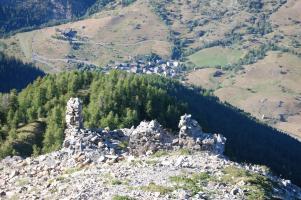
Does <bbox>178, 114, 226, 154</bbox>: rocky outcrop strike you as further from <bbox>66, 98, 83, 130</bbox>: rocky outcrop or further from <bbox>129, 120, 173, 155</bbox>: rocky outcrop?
<bbox>66, 98, 83, 130</bbox>: rocky outcrop

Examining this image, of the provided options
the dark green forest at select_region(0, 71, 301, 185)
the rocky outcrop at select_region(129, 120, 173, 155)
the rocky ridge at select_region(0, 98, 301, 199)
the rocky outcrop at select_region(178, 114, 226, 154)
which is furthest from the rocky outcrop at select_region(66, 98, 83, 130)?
the dark green forest at select_region(0, 71, 301, 185)

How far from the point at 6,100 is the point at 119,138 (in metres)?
113

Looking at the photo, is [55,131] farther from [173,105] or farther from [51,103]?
[173,105]

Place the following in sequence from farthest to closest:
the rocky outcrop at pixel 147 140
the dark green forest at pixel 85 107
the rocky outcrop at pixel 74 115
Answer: the dark green forest at pixel 85 107, the rocky outcrop at pixel 74 115, the rocky outcrop at pixel 147 140

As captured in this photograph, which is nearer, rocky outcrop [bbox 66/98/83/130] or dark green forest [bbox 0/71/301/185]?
rocky outcrop [bbox 66/98/83/130]

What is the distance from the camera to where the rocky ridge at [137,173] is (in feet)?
146

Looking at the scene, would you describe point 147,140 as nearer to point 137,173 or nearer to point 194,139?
point 194,139

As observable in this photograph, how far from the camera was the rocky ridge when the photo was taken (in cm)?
4450

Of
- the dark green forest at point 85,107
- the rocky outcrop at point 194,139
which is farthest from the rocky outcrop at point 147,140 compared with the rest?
the dark green forest at point 85,107

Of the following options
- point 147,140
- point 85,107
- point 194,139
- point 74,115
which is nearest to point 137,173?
point 147,140

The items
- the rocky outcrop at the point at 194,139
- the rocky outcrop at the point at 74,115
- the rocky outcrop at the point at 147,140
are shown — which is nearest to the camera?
the rocky outcrop at the point at 147,140

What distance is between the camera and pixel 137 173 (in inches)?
1919

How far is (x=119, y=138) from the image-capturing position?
220ft

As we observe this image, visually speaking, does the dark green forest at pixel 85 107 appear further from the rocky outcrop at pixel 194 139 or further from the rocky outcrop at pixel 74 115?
Result: the rocky outcrop at pixel 194 139
